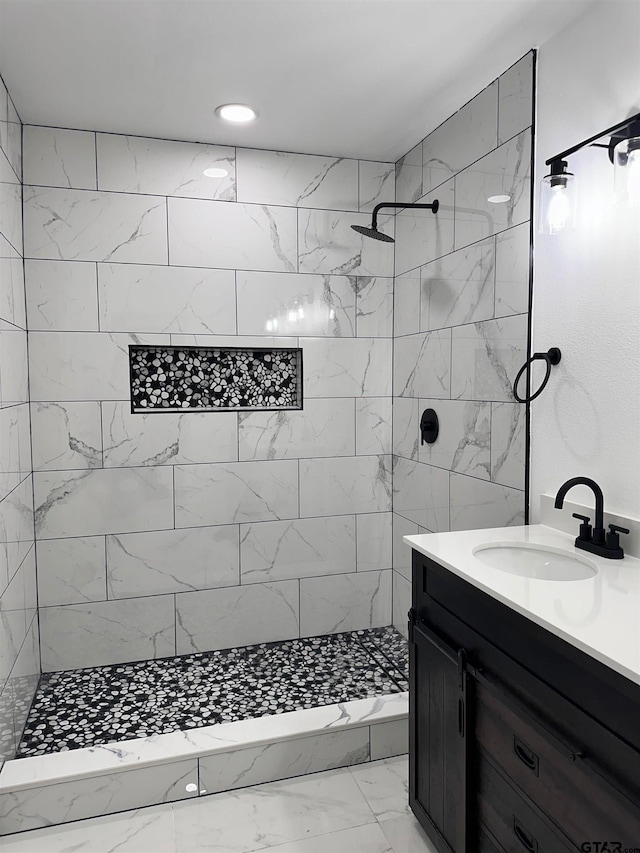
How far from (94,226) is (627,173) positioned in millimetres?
2177

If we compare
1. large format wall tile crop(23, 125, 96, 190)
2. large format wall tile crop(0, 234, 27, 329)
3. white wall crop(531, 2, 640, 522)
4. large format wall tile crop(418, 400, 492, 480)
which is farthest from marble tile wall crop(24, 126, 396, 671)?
white wall crop(531, 2, 640, 522)

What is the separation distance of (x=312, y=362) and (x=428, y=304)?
25.4 inches

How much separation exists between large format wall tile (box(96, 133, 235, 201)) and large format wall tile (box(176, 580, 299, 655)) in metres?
1.93

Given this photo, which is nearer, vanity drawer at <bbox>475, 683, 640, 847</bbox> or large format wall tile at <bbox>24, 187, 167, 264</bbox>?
vanity drawer at <bbox>475, 683, 640, 847</bbox>

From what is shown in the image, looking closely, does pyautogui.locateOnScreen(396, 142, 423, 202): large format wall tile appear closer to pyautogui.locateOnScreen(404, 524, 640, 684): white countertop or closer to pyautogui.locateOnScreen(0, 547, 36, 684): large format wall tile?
pyautogui.locateOnScreen(404, 524, 640, 684): white countertop

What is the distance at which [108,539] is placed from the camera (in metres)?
2.87

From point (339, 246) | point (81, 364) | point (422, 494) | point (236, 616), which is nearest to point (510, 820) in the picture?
point (422, 494)

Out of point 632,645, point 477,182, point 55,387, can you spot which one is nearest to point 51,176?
point 55,387

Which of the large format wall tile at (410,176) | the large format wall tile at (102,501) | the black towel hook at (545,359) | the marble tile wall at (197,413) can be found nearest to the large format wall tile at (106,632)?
the marble tile wall at (197,413)

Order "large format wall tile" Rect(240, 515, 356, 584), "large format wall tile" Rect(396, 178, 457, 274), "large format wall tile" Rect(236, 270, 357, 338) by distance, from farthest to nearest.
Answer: "large format wall tile" Rect(240, 515, 356, 584) → "large format wall tile" Rect(236, 270, 357, 338) → "large format wall tile" Rect(396, 178, 457, 274)

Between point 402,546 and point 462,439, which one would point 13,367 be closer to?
point 462,439

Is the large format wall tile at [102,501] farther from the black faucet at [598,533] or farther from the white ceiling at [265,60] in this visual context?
the black faucet at [598,533]

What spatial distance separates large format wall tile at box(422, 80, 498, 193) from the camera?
2.32 metres

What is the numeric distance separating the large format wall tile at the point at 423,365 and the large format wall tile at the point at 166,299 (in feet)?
2.82
